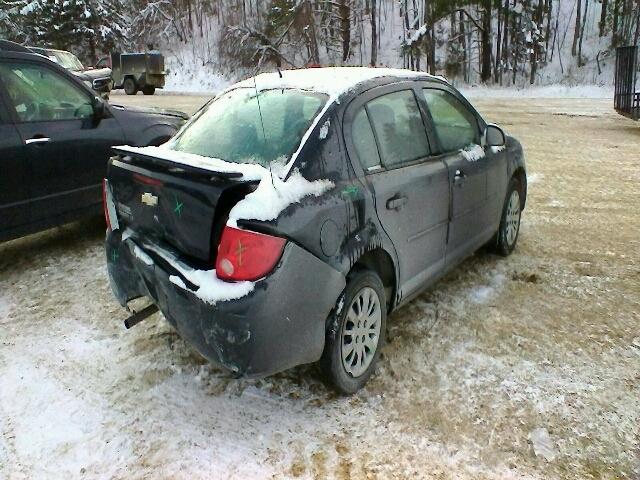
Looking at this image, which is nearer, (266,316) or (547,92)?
(266,316)

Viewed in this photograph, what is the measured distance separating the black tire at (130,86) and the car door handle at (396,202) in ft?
72.3

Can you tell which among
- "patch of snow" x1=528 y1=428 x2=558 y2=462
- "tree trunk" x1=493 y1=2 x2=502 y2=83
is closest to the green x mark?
"patch of snow" x1=528 y1=428 x2=558 y2=462

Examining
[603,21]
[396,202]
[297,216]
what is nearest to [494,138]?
[396,202]

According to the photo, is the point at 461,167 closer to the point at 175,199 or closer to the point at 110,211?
the point at 175,199

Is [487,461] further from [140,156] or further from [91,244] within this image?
[91,244]

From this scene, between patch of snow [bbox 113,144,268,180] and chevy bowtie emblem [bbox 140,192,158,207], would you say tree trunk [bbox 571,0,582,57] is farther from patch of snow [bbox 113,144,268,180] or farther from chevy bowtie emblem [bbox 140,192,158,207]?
chevy bowtie emblem [bbox 140,192,158,207]

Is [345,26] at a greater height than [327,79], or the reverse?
[345,26]

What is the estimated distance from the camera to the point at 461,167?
378cm

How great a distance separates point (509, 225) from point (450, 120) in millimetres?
1324

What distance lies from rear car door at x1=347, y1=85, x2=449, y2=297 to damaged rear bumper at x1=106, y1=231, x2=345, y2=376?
0.66m

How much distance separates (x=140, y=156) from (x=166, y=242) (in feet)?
1.65

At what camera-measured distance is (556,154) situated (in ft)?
30.1

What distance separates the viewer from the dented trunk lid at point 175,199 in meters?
2.55

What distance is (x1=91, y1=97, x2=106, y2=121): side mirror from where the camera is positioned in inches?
201
